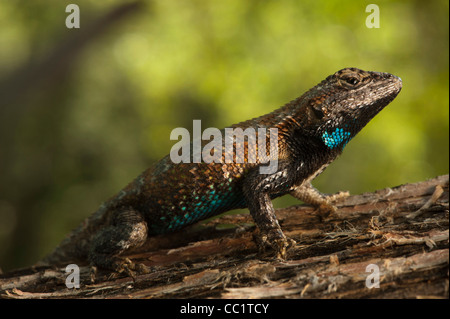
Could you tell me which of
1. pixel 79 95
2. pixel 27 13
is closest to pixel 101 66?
pixel 79 95

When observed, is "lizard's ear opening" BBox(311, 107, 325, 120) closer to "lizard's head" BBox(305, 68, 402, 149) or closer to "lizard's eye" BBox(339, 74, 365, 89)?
"lizard's head" BBox(305, 68, 402, 149)

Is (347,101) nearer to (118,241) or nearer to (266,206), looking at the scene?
(266,206)

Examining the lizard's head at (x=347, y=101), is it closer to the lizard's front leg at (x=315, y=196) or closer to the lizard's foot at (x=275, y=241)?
the lizard's front leg at (x=315, y=196)

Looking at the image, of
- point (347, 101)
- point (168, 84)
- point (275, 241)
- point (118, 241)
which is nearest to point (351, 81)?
point (347, 101)

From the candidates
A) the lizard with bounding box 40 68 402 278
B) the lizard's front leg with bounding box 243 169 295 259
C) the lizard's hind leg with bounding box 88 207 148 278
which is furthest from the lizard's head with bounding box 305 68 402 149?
the lizard's hind leg with bounding box 88 207 148 278

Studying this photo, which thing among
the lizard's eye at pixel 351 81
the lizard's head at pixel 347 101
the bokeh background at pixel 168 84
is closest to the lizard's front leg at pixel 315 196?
the lizard's head at pixel 347 101

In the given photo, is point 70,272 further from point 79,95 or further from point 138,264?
point 79,95
